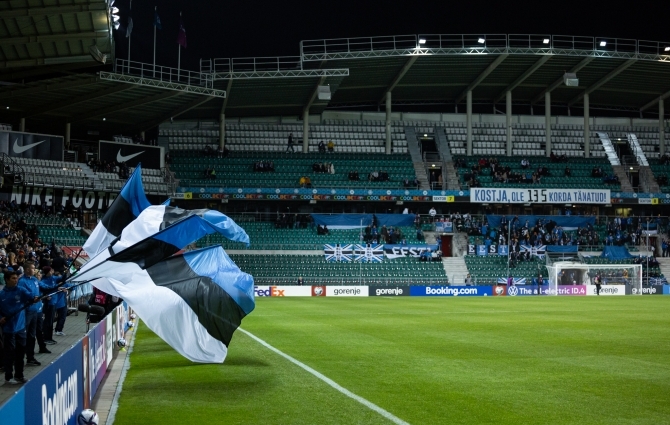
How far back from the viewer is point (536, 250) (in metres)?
63.2

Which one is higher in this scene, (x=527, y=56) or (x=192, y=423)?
(x=527, y=56)

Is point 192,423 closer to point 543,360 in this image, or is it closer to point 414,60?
point 543,360

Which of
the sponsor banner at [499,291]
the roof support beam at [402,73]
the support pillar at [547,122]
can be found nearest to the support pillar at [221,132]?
the roof support beam at [402,73]

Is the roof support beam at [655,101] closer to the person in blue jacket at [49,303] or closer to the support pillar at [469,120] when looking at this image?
the support pillar at [469,120]

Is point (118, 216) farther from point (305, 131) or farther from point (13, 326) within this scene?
point (305, 131)

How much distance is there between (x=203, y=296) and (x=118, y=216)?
2.29m

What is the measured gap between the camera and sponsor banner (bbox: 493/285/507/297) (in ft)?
189

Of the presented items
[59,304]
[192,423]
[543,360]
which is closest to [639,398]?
[543,360]

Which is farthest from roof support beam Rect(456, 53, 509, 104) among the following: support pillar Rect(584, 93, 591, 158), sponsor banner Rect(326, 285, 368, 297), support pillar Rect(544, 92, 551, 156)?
sponsor banner Rect(326, 285, 368, 297)

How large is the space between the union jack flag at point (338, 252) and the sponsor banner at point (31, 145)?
67.0ft

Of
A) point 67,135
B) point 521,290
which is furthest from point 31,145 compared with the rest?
point 521,290

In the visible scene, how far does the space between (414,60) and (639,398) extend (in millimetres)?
50657

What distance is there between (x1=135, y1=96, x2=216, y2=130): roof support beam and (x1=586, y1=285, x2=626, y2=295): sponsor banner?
100 feet

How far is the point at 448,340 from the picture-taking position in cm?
2150
